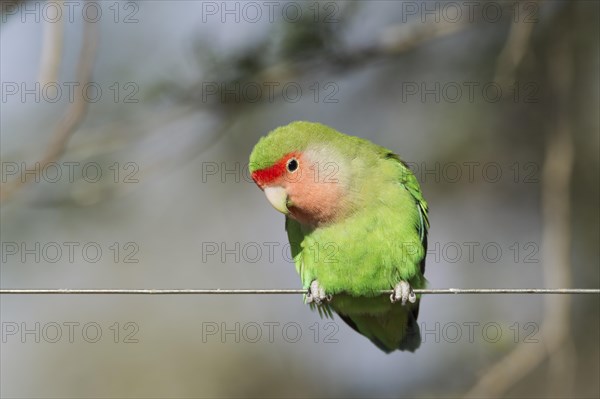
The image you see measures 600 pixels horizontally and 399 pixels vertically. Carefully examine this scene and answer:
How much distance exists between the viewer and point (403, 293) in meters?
5.43

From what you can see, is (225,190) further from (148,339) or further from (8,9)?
(8,9)

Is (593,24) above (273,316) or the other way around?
above

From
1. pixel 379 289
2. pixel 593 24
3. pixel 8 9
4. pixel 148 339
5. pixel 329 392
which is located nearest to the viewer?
pixel 379 289

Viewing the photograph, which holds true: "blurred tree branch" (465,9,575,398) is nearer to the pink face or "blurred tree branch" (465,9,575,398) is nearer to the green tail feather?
the green tail feather

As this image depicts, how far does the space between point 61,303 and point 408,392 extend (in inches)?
237

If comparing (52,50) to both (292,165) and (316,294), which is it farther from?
(316,294)

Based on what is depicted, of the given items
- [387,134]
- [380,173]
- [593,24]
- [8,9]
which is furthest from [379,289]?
[387,134]

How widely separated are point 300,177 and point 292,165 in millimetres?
99

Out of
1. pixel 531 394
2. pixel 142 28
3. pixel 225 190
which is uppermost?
pixel 142 28

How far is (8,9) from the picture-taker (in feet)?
22.6

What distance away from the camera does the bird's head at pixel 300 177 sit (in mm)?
5371

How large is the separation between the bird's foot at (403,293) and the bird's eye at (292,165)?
42.5 inches

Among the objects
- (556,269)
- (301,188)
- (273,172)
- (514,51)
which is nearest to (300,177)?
(301,188)

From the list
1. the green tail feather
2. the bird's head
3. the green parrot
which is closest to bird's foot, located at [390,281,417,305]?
the green parrot
